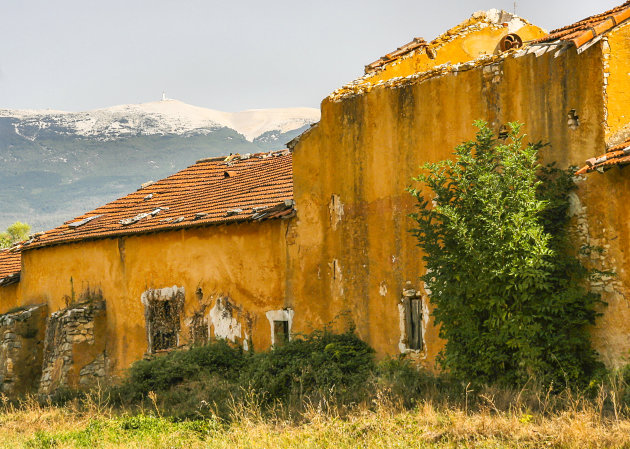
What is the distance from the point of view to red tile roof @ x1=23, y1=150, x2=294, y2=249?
48.7 feet

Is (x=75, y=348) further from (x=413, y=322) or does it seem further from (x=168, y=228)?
(x=413, y=322)

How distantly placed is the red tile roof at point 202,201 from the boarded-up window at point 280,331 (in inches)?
80.1

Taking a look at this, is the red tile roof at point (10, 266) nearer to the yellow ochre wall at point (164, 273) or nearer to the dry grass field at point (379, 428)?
the yellow ochre wall at point (164, 273)

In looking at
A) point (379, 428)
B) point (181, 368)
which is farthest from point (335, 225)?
point (379, 428)

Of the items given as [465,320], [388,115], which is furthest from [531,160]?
[388,115]

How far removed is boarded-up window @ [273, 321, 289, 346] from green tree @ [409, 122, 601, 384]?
Result: 459 centimetres

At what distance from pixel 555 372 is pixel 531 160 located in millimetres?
2645

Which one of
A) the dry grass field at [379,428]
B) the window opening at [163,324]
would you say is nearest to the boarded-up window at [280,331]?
the dry grass field at [379,428]

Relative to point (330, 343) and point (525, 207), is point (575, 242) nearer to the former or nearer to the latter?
point (525, 207)

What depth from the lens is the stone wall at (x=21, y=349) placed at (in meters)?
17.9

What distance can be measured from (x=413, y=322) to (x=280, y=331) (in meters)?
3.21

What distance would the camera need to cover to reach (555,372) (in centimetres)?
884

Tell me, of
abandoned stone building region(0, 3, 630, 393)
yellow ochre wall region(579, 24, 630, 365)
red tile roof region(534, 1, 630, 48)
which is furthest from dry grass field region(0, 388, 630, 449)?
red tile roof region(534, 1, 630, 48)

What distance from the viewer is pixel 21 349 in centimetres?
1817
